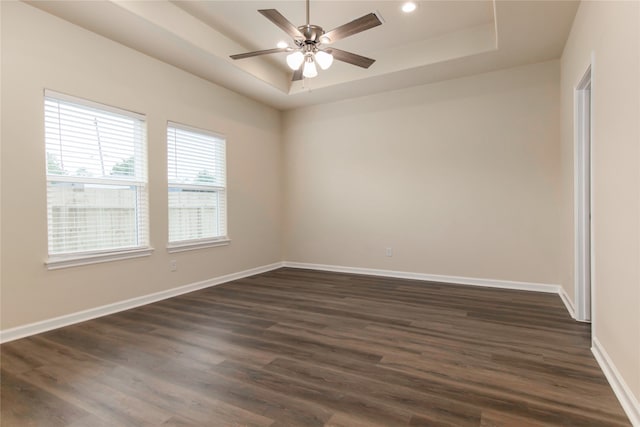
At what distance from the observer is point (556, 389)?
194cm

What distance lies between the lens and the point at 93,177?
3.39 meters

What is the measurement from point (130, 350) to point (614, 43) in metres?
3.91

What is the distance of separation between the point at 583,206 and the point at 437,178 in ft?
6.42

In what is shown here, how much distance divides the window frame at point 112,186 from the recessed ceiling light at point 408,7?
3156 millimetres

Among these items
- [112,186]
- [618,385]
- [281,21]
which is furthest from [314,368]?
[112,186]

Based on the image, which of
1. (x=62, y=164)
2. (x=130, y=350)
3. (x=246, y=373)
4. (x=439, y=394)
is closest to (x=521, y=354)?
(x=439, y=394)

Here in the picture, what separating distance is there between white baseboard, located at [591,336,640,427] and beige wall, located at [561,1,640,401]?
0.04m

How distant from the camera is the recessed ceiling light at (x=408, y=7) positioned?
335 centimetres

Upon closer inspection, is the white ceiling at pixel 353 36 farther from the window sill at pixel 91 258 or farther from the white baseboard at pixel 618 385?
the white baseboard at pixel 618 385

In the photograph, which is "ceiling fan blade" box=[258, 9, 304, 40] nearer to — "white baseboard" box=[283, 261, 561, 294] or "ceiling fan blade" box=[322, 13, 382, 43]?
"ceiling fan blade" box=[322, 13, 382, 43]

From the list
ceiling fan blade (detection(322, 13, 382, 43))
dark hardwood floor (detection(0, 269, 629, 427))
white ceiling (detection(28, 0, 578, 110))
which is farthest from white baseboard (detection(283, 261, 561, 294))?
ceiling fan blade (detection(322, 13, 382, 43))

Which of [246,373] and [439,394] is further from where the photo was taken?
[246,373]

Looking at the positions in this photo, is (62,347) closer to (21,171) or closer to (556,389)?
(21,171)

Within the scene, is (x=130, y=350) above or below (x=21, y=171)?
below
